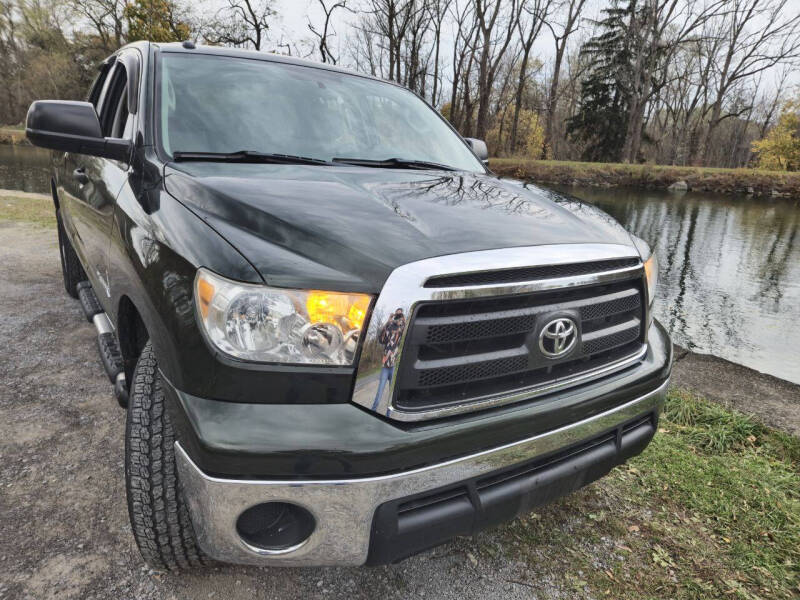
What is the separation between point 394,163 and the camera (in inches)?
98.9

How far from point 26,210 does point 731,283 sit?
39.3 ft

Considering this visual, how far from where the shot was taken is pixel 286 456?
1.26 m

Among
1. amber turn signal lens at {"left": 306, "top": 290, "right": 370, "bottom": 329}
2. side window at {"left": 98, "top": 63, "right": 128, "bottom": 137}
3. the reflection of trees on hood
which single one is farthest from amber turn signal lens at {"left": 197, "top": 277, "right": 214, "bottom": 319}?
side window at {"left": 98, "top": 63, "right": 128, "bottom": 137}

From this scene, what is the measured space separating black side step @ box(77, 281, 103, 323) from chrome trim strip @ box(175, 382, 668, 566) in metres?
2.03

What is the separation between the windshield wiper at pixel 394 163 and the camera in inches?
93.4

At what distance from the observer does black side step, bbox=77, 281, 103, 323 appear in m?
3.04

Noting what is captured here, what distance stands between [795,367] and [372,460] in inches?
212

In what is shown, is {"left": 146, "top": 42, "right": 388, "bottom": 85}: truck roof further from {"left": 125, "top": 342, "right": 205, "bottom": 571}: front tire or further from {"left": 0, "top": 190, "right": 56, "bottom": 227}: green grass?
{"left": 0, "top": 190, "right": 56, "bottom": 227}: green grass

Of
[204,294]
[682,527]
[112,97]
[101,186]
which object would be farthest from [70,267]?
[682,527]

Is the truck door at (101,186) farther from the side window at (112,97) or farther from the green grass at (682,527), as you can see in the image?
the green grass at (682,527)

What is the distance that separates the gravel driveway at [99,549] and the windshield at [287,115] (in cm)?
151

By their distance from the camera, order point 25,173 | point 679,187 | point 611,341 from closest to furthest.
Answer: point 611,341, point 25,173, point 679,187

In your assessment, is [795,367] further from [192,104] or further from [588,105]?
[588,105]

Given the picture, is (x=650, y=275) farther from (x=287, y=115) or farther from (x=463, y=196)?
(x=287, y=115)
